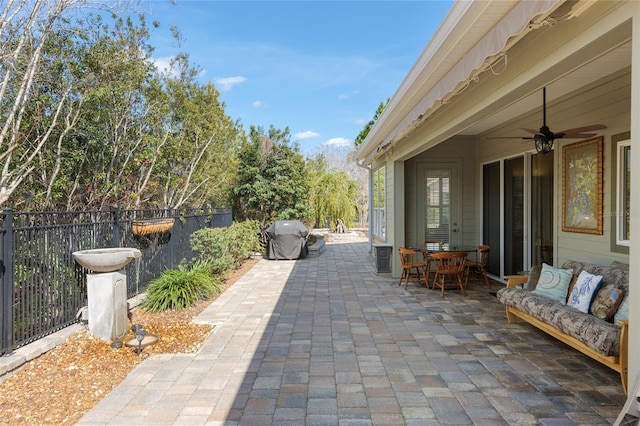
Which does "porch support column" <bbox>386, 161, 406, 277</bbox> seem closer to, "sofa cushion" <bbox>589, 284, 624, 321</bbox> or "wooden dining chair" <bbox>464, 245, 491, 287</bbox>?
"wooden dining chair" <bbox>464, 245, 491, 287</bbox>

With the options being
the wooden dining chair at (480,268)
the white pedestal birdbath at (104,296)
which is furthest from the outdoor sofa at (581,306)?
the white pedestal birdbath at (104,296)

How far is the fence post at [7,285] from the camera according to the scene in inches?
126

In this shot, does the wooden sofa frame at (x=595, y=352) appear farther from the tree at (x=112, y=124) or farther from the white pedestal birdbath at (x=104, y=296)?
the tree at (x=112, y=124)

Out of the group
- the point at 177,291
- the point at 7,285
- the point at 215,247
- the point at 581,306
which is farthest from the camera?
the point at 215,247

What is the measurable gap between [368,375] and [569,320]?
6.05 ft

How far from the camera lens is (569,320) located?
3328mm

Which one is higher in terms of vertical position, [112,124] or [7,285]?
[112,124]

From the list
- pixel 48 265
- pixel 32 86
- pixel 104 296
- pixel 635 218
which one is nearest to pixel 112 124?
pixel 32 86

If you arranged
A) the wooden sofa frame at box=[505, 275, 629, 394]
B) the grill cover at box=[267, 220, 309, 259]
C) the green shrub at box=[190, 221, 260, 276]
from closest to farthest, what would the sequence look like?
the wooden sofa frame at box=[505, 275, 629, 394], the green shrub at box=[190, 221, 260, 276], the grill cover at box=[267, 220, 309, 259]

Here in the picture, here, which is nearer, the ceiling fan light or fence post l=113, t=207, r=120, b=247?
the ceiling fan light

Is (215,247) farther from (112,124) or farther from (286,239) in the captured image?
(286,239)

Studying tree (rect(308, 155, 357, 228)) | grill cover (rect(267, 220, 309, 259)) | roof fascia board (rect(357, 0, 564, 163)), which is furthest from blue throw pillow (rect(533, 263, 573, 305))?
tree (rect(308, 155, 357, 228))

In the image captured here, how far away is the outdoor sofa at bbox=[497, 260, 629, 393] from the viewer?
9.39 feet

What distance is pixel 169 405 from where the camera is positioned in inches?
105
